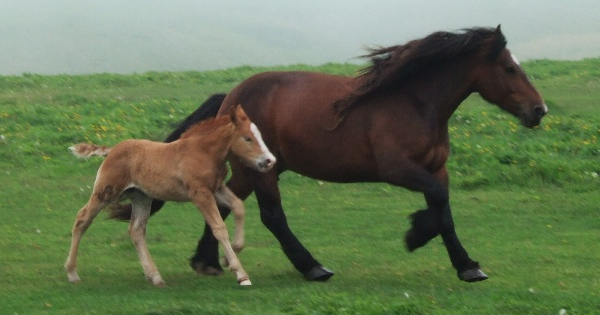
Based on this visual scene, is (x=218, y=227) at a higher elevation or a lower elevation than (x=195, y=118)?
lower

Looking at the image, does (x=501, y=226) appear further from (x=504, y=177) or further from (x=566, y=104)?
(x=566, y=104)

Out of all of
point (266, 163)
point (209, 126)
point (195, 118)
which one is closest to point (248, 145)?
point (266, 163)

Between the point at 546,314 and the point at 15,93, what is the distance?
1791 centimetres

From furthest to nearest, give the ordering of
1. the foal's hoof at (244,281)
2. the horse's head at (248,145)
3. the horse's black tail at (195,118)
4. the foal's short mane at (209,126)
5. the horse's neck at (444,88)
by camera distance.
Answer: the horse's black tail at (195,118) → the horse's neck at (444,88) → the foal's short mane at (209,126) → the horse's head at (248,145) → the foal's hoof at (244,281)

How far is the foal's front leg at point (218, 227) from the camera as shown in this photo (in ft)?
28.9

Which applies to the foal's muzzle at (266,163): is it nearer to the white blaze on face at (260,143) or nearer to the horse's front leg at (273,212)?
the white blaze on face at (260,143)

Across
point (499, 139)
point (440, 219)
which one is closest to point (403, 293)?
point (440, 219)

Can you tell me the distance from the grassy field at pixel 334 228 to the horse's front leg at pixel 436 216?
0.17 meters

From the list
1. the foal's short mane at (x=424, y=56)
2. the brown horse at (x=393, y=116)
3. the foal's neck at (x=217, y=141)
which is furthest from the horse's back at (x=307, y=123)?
the foal's neck at (x=217, y=141)

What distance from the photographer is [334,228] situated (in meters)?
13.2

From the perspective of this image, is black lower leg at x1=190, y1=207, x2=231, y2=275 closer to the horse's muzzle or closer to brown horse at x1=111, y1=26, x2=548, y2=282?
brown horse at x1=111, y1=26, x2=548, y2=282

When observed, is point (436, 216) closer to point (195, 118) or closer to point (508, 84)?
point (508, 84)

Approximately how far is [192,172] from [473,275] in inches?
95.3

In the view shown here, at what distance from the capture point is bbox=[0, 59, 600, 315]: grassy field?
8461mm
